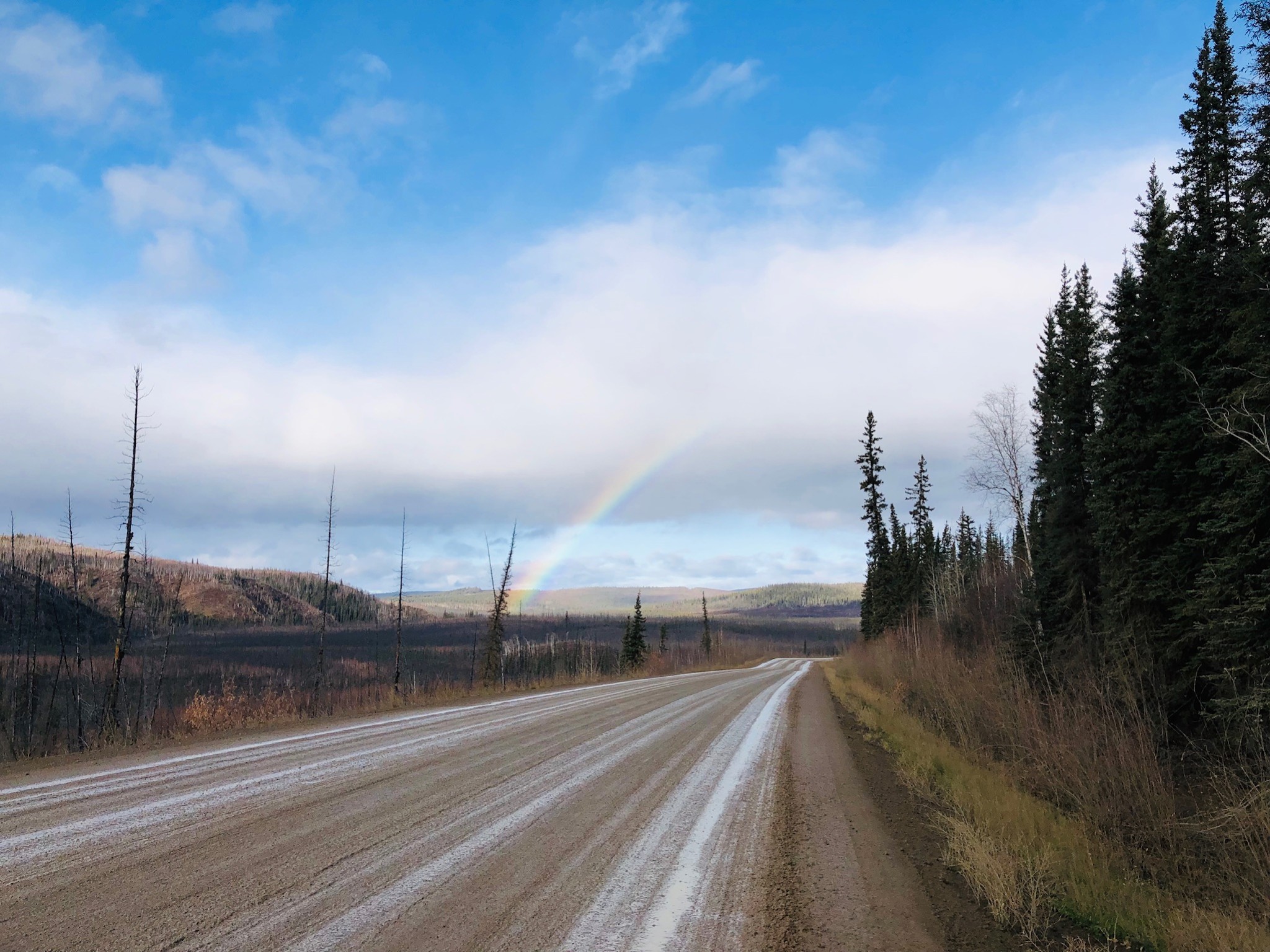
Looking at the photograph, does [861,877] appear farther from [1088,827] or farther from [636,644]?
[636,644]

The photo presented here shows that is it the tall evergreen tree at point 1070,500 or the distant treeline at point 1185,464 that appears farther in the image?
the tall evergreen tree at point 1070,500

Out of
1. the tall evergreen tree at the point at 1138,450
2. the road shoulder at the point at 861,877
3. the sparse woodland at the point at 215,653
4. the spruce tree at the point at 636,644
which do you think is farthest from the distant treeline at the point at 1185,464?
the spruce tree at the point at 636,644

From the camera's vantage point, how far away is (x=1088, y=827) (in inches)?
272

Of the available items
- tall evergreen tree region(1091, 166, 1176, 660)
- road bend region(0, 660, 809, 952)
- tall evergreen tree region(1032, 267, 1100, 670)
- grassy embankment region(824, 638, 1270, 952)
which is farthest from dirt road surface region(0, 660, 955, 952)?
tall evergreen tree region(1032, 267, 1100, 670)

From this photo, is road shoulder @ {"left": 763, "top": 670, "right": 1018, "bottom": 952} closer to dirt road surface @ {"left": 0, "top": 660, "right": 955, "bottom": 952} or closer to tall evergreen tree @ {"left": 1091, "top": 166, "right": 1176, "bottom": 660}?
dirt road surface @ {"left": 0, "top": 660, "right": 955, "bottom": 952}

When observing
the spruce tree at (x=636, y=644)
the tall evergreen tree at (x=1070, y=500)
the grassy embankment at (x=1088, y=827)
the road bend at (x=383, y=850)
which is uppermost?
the tall evergreen tree at (x=1070, y=500)

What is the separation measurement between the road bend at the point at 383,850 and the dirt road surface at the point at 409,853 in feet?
0.07

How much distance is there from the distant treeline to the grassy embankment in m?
2.54

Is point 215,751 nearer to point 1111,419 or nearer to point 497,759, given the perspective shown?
point 497,759

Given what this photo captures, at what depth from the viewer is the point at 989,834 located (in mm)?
5797

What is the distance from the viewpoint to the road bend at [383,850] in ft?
11.8

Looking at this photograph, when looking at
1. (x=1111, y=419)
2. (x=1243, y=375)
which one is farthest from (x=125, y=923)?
(x=1111, y=419)

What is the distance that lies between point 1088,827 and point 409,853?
6.86 metres

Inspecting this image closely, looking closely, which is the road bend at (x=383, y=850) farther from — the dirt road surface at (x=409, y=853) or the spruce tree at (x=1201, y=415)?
the spruce tree at (x=1201, y=415)
